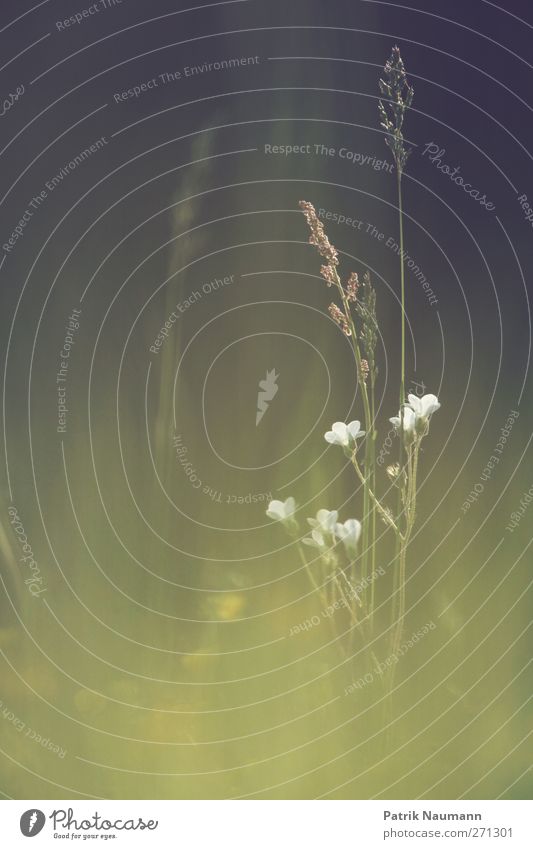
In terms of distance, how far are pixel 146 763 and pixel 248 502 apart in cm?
37

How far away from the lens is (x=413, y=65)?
101cm

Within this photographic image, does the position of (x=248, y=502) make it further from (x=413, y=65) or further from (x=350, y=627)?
(x=413, y=65)

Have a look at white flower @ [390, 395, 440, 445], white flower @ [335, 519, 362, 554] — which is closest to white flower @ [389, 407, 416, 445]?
white flower @ [390, 395, 440, 445]

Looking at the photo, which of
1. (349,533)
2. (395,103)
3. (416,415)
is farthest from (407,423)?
(395,103)

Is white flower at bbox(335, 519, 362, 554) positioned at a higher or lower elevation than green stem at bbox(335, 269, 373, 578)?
lower

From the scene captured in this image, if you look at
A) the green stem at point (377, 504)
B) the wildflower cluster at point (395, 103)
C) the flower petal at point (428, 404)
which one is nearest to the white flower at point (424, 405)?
the flower petal at point (428, 404)

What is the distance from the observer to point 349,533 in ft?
3.26

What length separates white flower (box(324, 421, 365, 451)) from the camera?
3.26 feet

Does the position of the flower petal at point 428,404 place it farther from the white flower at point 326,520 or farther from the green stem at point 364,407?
the white flower at point 326,520

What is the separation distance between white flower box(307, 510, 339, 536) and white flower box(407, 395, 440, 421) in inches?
6.7

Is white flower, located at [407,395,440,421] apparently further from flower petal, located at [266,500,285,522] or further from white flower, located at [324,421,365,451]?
flower petal, located at [266,500,285,522]

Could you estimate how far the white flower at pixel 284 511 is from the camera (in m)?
1.00

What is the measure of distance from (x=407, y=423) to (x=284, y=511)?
0.20 metres
